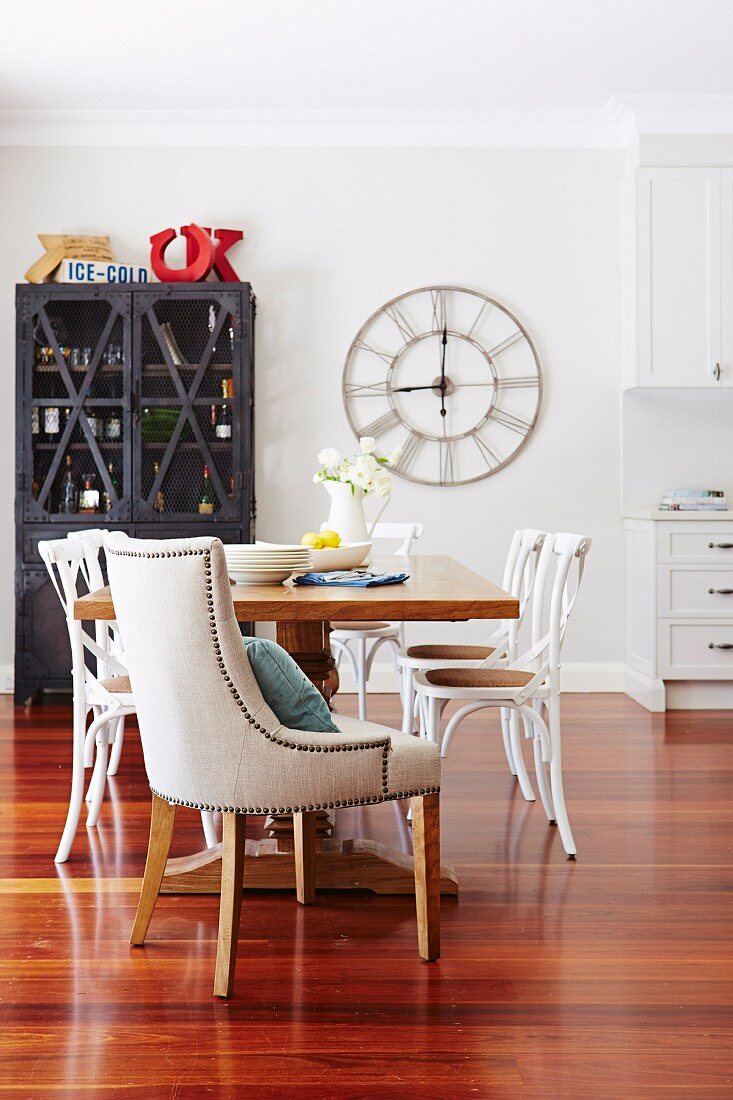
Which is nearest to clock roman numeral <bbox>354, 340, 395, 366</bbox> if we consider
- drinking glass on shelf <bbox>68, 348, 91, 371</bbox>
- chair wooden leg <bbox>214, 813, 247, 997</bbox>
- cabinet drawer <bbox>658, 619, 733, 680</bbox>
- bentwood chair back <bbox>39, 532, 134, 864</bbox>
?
drinking glass on shelf <bbox>68, 348, 91, 371</bbox>

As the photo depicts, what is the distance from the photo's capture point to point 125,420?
485cm

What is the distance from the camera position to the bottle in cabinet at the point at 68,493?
4.87 m

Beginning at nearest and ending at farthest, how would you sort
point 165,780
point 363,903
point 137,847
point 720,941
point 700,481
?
point 165,780 < point 720,941 < point 363,903 < point 137,847 < point 700,481

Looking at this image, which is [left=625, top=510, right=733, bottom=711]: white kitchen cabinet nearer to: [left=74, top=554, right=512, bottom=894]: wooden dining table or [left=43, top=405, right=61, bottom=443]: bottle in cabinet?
[left=74, top=554, right=512, bottom=894]: wooden dining table

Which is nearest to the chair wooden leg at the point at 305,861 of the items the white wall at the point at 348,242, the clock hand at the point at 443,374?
the white wall at the point at 348,242

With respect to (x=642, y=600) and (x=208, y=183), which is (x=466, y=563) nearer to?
(x=642, y=600)

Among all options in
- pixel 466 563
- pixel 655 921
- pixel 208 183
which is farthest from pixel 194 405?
pixel 655 921

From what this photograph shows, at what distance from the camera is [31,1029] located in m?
1.81

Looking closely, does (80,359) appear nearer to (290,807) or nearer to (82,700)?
(82,700)

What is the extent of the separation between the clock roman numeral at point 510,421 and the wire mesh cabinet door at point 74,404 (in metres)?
1.75

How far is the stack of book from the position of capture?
485 cm

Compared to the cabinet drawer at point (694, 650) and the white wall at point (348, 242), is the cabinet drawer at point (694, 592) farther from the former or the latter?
the white wall at point (348, 242)

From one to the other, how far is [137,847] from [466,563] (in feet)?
9.19

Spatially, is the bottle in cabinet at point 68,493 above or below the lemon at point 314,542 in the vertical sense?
above
